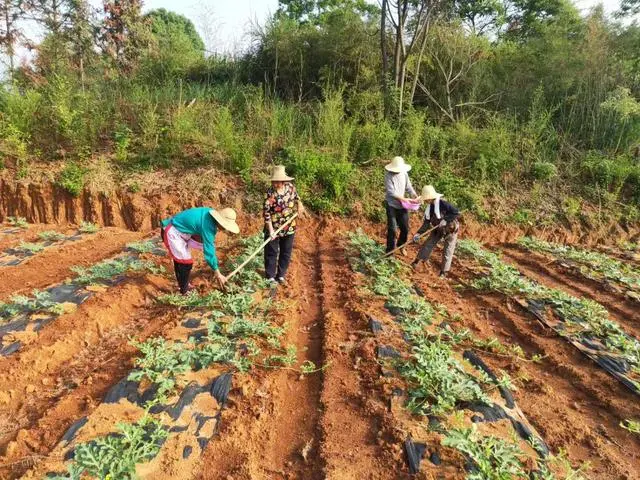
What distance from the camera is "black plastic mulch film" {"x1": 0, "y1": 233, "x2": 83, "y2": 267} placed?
5.56m

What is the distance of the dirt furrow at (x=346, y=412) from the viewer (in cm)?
250

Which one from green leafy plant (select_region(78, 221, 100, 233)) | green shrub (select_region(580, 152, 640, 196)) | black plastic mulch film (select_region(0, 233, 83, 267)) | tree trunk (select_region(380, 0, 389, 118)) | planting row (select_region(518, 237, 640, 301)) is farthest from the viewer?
tree trunk (select_region(380, 0, 389, 118))

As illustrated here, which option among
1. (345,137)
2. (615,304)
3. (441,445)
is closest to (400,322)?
(441,445)

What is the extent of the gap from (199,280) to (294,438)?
2.90 meters

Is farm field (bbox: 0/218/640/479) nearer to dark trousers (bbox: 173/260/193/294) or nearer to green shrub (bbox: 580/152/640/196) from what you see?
dark trousers (bbox: 173/260/193/294)

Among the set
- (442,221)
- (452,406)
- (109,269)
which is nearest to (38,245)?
(109,269)

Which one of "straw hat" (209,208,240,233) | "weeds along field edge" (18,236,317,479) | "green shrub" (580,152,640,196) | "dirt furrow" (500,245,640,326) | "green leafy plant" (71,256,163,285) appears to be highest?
"green shrub" (580,152,640,196)

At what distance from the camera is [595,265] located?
6.73 meters

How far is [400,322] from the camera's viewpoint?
426 cm

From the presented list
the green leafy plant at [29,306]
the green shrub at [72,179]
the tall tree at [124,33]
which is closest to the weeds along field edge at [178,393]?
the green leafy plant at [29,306]

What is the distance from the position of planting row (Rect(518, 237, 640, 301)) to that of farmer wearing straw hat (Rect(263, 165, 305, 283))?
15.7 ft

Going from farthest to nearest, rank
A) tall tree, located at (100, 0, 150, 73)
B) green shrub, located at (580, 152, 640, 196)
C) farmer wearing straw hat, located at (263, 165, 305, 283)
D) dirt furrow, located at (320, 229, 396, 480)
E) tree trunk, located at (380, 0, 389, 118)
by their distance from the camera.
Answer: tall tree, located at (100, 0, 150, 73) → tree trunk, located at (380, 0, 389, 118) → green shrub, located at (580, 152, 640, 196) → farmer wearing straw hat, located at (263, 165, 305, 283) → dirt furrow, located at (320, 229, 396, 480)

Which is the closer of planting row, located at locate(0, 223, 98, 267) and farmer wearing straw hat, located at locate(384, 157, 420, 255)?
planting row, located at locate(0, 223, 98, 267)

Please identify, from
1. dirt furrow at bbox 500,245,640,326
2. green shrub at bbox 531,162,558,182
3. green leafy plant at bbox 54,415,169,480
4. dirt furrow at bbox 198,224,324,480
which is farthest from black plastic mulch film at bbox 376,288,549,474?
green shrub at bbox 531,162,558,182
